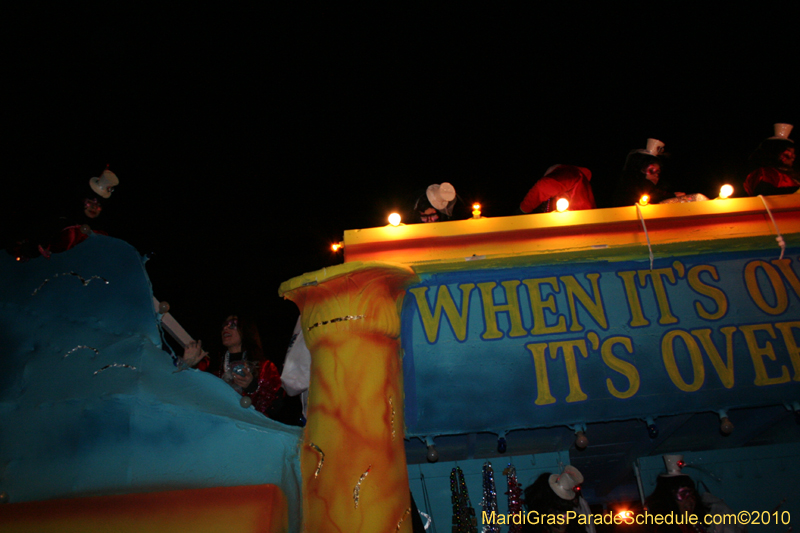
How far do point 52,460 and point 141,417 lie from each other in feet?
1.61

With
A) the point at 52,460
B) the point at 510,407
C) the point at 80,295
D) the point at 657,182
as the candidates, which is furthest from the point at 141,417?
the point at 657,182

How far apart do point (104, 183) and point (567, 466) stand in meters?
4.50

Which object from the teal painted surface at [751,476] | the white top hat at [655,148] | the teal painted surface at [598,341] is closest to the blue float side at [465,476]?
the teal painted surface at [751,476]

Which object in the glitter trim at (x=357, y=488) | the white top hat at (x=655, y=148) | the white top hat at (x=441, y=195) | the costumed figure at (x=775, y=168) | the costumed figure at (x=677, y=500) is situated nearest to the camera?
the glitter trim at (x=357, y=488)

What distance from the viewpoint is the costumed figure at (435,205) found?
413 centimetres

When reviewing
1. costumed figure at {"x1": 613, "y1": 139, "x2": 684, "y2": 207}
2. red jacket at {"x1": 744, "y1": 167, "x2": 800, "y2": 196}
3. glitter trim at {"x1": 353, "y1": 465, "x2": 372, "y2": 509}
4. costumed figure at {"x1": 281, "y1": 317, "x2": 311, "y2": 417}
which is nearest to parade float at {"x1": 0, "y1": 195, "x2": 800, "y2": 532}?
glitter trim at {"x1": 353, "y1": 465, "x2": 372, "y2": 509}

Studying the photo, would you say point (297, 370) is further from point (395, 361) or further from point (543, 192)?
point (543, 192)

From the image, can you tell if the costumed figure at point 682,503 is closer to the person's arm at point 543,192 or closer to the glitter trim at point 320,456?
the person's arm at point 543,192

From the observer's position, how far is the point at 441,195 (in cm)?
415

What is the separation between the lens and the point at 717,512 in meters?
3.74

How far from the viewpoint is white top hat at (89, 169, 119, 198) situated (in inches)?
145

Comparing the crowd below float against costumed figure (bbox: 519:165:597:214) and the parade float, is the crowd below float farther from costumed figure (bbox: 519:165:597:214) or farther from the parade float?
the parade float

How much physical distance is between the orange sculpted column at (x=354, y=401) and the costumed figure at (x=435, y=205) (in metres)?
1.34

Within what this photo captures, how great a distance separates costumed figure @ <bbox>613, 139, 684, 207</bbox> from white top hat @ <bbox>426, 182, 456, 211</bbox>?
5.40ft
